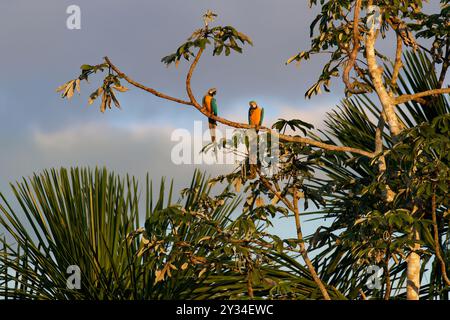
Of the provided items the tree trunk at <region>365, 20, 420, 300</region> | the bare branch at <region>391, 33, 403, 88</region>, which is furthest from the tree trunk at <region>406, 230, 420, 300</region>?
the bare branch at <region>391, 33, 403, 88</region>

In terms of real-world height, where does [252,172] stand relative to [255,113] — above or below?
below

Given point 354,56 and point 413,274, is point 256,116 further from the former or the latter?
point 413,274

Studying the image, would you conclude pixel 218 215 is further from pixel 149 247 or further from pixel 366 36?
pixel 149 247

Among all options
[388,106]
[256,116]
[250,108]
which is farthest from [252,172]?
[250,108]

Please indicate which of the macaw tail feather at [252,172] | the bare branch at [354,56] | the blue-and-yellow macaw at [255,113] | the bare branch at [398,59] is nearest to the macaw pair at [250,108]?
the blue-and-yellow macaw at [255,113]

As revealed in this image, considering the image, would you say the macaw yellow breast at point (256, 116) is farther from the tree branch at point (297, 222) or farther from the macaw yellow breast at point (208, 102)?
the tree branch at point (297, 222)

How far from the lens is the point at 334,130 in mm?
9859

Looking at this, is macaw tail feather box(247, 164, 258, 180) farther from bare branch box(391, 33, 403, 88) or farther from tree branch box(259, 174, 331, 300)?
bare branch box(391, 33, 403, 88)

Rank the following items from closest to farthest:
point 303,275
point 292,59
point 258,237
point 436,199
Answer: point 258,237, point 436,199, point 292,59, point 303,275

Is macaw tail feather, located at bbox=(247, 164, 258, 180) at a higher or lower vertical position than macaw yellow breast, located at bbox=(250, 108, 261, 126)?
lower

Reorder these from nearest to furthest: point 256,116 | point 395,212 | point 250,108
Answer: point 395,212
point 256,116
point 250,108

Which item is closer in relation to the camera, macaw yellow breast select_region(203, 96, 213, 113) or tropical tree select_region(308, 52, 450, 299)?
tropical tree select_region(308, 52, 450, 299)

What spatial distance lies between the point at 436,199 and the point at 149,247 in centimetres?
215
